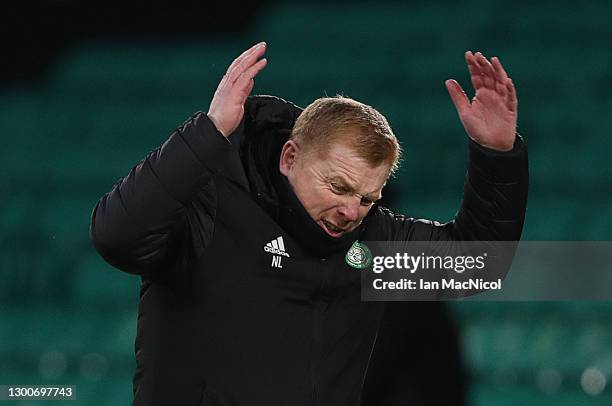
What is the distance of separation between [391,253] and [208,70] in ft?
6.13

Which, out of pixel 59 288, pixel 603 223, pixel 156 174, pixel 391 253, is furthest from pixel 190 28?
pixel 156 174

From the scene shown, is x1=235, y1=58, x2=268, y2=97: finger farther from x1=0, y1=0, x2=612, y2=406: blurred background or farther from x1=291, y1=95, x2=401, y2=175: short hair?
x1=0, y1=0, x2=612, y2=406: blurred background

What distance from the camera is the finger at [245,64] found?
47.8 inches

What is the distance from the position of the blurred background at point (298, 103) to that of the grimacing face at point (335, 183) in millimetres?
1335

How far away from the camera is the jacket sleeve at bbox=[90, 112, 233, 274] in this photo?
1173 millimetres

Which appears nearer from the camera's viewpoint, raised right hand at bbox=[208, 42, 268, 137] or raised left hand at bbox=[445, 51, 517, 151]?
raised right hand at bbox=[208, 42, 268, 137]

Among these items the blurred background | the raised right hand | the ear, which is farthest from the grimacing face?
the blurred background

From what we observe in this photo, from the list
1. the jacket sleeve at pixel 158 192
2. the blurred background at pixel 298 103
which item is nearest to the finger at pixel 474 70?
the jacket sleeve at pixel 158 192

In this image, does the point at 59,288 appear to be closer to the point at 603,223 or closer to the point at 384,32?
the point at 384,32

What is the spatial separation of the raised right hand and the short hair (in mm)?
140

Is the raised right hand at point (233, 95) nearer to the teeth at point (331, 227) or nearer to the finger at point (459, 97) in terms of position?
the teeth at point (331, 227)

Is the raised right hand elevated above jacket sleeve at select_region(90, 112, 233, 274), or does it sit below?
above

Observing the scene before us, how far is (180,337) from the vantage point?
1302 mm

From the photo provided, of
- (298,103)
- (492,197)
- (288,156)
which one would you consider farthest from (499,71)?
(298,103)
